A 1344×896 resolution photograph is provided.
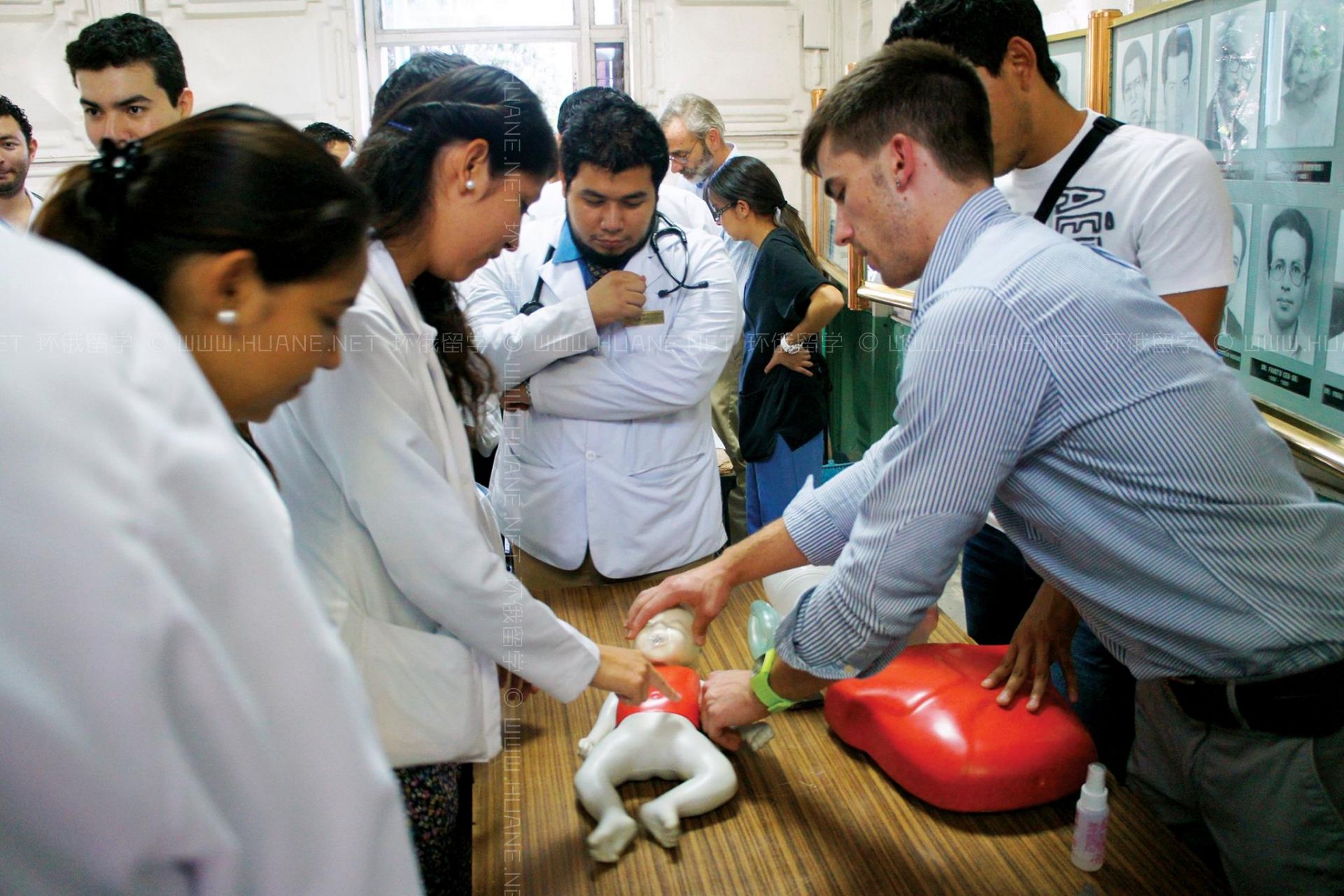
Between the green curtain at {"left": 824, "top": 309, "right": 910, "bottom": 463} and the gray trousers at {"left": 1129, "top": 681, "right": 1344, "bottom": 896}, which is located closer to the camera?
the gray trousers at {"left": 1129, "top": 681, "right": 1344, "bottom": 896}

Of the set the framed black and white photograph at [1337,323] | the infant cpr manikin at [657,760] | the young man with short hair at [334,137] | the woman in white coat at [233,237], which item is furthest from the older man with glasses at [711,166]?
the woman in white coat at [233,237]

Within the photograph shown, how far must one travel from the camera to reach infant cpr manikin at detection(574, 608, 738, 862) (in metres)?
1.15

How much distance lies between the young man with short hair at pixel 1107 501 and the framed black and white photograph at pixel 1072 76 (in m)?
1.48

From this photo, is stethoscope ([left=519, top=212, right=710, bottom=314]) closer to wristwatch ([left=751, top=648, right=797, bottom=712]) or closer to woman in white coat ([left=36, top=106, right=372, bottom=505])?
wristwatch ([left=751, top=648, right=797, bottom=712])

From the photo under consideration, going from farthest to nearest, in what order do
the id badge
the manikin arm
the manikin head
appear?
the id badge, the manikin head, the manikin arm

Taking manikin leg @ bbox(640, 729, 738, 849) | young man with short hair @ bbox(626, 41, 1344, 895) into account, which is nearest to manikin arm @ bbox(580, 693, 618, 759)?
manikin leg @ bbox(640, 729, 738, 849)

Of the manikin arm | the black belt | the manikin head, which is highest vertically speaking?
the black belt

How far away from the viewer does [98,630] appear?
1.25 ft

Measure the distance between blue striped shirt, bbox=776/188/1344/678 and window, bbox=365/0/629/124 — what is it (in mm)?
5510

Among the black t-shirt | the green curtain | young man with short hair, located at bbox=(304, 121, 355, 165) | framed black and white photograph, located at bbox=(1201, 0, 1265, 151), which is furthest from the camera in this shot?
the green curtain

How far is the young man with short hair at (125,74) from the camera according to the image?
2.34 metres

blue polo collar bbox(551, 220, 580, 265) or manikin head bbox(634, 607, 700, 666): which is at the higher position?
blue polo collar bbox(551, 220, 580, 265)

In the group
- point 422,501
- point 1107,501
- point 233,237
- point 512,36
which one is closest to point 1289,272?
point 1107,501

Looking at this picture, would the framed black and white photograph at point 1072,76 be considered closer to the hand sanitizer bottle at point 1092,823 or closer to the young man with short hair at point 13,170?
the hand sanitizer bottle at point 1092,823
